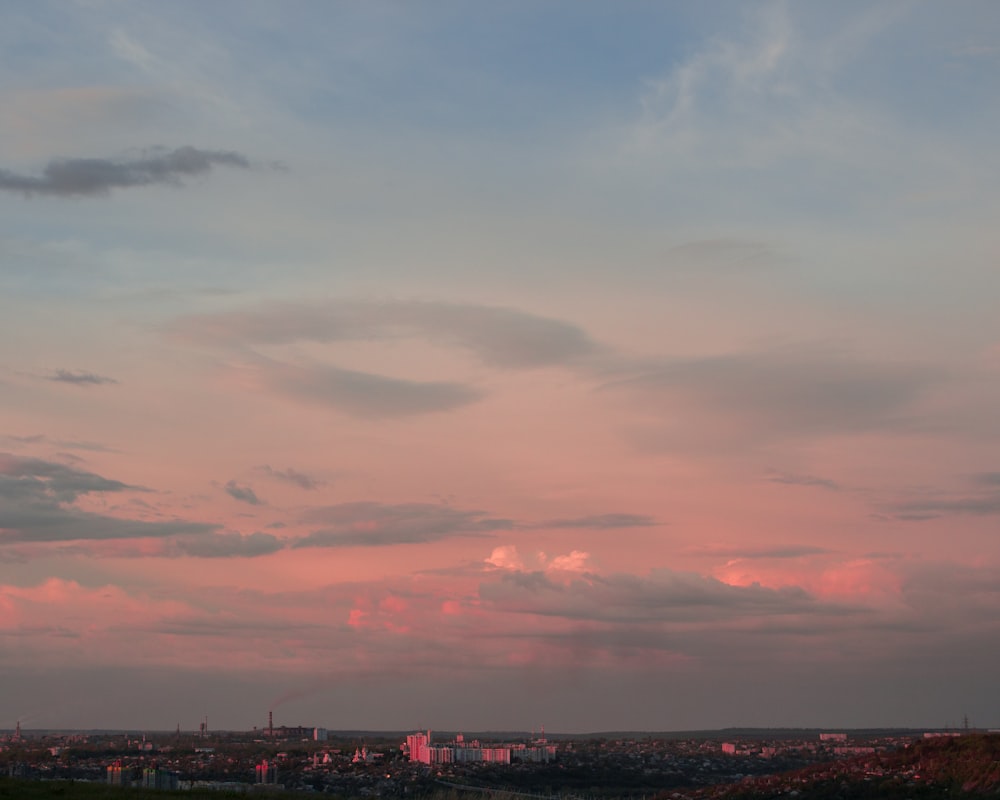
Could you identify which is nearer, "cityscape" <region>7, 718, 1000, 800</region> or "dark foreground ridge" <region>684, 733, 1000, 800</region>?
"dark foreground ridge" <region>684, 733, 1000, 800</region>

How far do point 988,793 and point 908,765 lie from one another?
35.8ft

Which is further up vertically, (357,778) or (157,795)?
(157,795)

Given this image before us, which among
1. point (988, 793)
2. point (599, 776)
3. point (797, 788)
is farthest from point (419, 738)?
point (988, 793)

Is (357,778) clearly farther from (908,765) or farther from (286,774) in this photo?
(908,765)

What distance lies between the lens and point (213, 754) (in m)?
164

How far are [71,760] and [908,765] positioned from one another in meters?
98.9

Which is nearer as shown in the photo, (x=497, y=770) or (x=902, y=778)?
(x=902, y=778)

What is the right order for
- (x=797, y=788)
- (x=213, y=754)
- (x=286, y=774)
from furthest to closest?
(x=213, y=754)
(x=286, y=774)
(x=797, y=788)

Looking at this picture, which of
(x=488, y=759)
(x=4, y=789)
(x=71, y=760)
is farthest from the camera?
(x=488, y=759)

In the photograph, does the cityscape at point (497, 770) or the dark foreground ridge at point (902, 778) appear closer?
the dark foreground ridge at point (902, 778)

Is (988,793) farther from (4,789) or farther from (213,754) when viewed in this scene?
(213,754)

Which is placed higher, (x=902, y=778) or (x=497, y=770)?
(x=902, y=778)

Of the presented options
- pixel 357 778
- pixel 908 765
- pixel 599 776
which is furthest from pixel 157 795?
pixel 599 776

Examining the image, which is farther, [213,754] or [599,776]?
[213,754]
